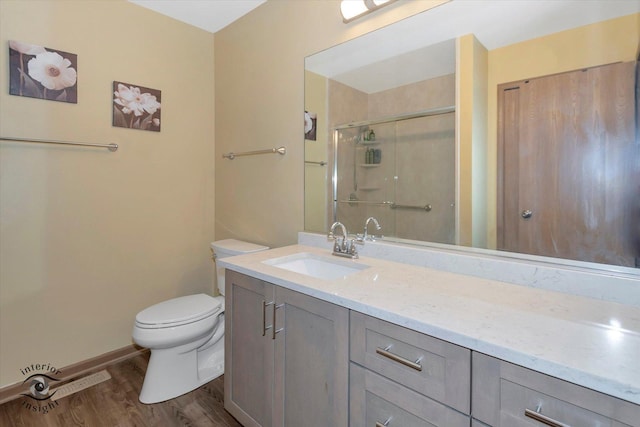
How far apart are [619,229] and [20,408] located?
2.80 m

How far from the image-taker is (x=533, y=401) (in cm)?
64

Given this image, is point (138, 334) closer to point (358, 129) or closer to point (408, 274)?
point (408, 274)

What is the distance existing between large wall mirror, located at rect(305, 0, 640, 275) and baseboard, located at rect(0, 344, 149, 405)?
1.75 meters

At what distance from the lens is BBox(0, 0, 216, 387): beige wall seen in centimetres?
168

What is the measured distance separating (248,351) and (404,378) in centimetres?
77

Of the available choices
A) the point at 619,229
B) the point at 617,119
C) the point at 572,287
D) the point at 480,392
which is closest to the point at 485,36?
the point at 617,119

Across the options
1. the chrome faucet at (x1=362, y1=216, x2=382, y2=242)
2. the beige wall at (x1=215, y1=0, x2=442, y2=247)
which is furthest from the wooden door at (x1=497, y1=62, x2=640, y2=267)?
the beige wall at (x1=215, y1=0, x2=442, y2=247)

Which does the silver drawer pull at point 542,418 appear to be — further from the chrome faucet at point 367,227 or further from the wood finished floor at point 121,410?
the wood finished floor at point 121,410

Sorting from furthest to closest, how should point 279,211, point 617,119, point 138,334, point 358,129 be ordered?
point 279,211, point 358,129, point 138,334, point 617,119

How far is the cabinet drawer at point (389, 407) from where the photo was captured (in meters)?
0.76

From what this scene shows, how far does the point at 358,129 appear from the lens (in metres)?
1.79

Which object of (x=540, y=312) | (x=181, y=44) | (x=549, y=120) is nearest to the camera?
(x=540, y=312)

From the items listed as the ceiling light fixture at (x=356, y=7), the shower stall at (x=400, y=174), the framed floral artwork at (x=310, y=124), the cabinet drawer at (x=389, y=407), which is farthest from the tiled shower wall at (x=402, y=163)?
the cabinet drawer at (x=389, y=407)

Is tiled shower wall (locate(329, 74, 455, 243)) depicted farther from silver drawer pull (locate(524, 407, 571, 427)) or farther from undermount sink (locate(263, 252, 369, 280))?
silver drawer pull (locate(524, 407, 571, 427))
